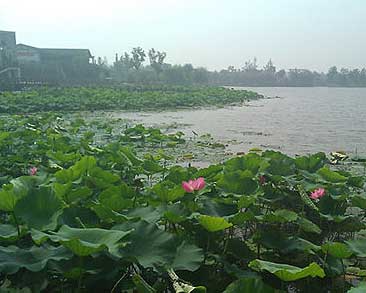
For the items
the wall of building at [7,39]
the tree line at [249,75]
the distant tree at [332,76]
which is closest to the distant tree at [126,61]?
the tree line at [249,75]

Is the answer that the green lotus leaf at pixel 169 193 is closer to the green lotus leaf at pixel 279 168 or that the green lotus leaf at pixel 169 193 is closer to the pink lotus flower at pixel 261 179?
the pink lotus flower at pixel 261 179

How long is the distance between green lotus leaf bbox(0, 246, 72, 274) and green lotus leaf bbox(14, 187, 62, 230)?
0.10 metres

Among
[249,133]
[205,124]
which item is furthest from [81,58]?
[249,133]

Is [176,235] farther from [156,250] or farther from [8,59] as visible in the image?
[8,59]

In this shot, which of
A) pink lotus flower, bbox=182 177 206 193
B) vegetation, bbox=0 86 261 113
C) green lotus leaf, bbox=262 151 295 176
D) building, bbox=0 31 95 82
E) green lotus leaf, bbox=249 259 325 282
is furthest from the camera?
building, bbox=0 31 95 82

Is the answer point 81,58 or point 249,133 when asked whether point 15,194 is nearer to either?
point 249,133

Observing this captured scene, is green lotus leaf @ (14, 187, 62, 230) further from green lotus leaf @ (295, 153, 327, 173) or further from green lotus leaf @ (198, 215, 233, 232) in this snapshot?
green lotus leaf @ (295, 153, 327, 173)

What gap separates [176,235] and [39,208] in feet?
1.71

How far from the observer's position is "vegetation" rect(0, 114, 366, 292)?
4.74 feet

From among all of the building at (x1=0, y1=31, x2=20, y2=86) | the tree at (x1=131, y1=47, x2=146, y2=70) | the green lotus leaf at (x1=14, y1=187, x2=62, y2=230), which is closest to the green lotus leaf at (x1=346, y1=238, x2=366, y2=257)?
the green lotus leaf at (x1=14, y1=187, x2=62, y2=230)

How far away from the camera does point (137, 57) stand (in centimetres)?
4366

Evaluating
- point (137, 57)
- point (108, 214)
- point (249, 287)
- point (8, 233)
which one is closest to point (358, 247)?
point (249, 287)

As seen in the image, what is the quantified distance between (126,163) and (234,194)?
1084 millimetres

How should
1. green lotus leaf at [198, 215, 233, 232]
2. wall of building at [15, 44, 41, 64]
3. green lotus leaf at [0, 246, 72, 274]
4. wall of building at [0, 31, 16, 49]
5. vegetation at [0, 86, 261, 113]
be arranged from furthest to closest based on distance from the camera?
wall of building at [15, 44, 41, 64], wall of building at [0, 31, 16, 49], vegetation at [0, 86, 261, 113], green lotus leaf at [198, 215, 233, 232], green lotus leaf at [0, 246, 72, 274]
